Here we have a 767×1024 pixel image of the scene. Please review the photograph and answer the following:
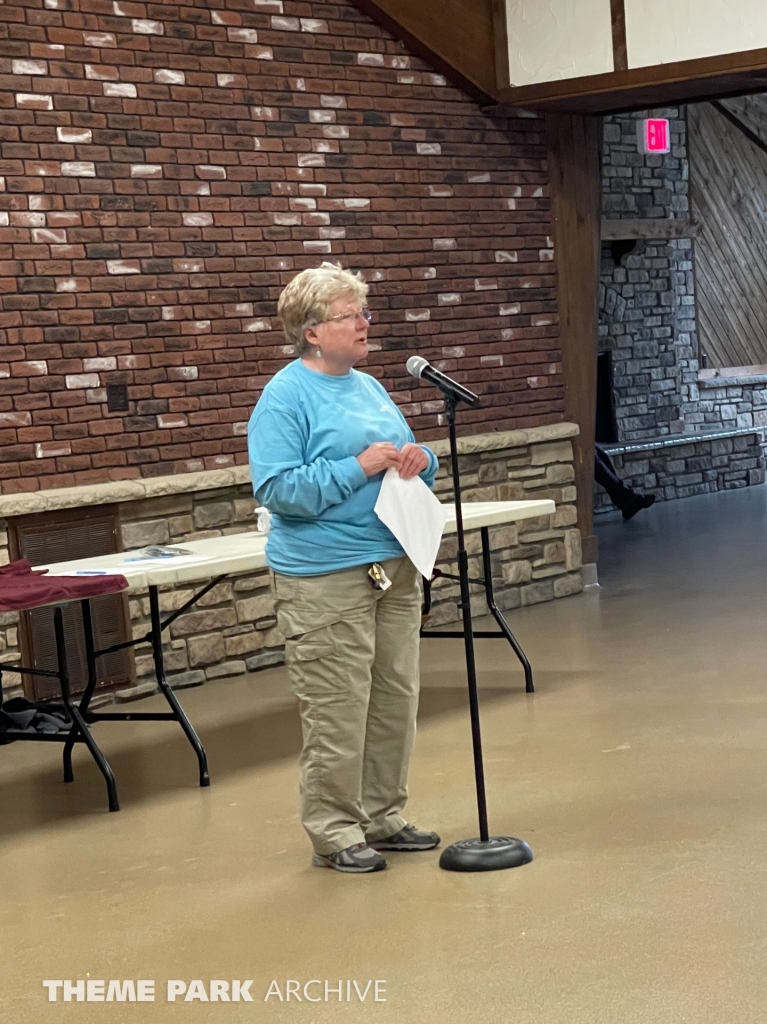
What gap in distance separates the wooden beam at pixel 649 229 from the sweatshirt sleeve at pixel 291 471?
390 inches

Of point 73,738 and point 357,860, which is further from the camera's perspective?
point 73,738

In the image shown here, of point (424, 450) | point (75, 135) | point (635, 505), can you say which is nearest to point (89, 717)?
point (424, 450)

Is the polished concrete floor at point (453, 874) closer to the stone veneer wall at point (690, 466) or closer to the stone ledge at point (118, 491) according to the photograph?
the stone ledge at point (118, 491)

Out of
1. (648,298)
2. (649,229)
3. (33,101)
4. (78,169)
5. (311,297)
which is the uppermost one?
(33,101)

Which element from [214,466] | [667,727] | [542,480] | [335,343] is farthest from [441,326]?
[335,343]

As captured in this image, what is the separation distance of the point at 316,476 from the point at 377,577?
324 mm

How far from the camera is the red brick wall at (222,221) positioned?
645 centimetres

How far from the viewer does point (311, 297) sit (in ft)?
12.9

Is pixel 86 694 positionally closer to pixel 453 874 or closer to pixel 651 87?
pixel 453 874

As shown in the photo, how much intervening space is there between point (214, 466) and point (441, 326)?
1826 millimetres

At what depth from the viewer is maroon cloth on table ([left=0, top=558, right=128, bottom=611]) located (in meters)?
4.60

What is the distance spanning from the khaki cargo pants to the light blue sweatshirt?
0.05 meters

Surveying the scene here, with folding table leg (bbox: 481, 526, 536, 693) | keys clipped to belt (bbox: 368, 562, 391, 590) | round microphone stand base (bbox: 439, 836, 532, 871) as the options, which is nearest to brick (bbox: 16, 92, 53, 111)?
folding table leg (bbox: 481, 526, 536, 693)

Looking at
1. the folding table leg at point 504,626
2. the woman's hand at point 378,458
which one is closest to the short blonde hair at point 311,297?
the woman's hand at point 378,458
